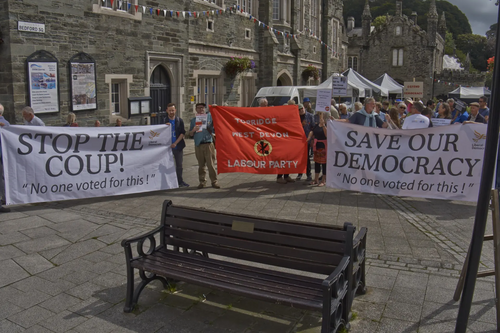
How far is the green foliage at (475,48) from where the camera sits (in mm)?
91500

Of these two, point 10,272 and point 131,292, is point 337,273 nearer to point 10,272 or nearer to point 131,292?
point 131,292

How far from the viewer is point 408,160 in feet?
28.7

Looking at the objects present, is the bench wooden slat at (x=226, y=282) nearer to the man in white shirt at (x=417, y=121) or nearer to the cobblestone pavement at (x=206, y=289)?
the cobblestone pavement at (x=206, y=289)

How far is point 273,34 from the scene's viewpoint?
26078 millimetres

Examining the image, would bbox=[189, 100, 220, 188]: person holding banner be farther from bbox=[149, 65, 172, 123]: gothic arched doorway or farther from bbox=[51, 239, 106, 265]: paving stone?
bbox=[149, 65, 172, 123]: gothic arched doorway

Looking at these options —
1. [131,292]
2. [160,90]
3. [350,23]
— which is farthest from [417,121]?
[350,23]

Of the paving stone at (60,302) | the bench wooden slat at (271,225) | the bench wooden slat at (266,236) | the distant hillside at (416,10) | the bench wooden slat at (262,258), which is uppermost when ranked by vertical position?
the distant hillside at (416,10)

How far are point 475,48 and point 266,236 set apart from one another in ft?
328

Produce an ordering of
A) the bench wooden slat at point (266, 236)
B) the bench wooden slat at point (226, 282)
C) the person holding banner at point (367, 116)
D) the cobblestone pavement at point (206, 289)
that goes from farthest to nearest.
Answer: the person holding banner at point (367, 116) < the cobblestone pavement at point (206, 289) < the bench wooden slat at point (266, 236) < the bench wooden slat at point (226, 282)

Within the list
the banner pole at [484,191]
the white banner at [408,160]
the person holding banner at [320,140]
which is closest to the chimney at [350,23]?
the person holding banner at [320,140]

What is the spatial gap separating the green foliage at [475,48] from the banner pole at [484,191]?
321 feet

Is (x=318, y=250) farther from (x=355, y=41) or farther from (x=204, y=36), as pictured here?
(x=355, y=41)

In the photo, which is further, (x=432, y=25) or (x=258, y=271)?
(x=432, y=25)

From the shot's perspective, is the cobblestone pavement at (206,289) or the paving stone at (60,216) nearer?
the cobblestone pavement at (206,289)
